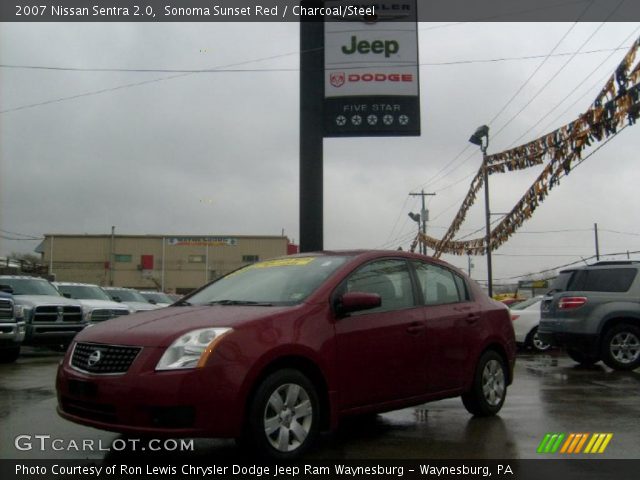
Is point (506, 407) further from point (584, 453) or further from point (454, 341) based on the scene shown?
point (584, 453)

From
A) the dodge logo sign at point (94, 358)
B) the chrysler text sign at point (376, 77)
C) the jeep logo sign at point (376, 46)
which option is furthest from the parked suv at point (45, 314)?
the dodge logo sign at point (94, 358)

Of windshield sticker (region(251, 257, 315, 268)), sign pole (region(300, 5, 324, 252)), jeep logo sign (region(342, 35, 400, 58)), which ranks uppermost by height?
jeep logo sign (region(342, 35, 400, 58))

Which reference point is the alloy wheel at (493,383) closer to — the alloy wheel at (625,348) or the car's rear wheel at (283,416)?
the car's rear wheel at (283,416)

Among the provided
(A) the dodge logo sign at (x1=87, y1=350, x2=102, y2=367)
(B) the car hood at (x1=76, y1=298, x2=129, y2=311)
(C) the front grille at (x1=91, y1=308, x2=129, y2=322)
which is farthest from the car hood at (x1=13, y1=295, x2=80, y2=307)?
(A) the dodge logo sign at (x1=87, y1=350, x2=102, y2=367)

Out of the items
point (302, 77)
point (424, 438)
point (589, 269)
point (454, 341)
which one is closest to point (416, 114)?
point (302, 77)

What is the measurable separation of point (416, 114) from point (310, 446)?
29.5 ft

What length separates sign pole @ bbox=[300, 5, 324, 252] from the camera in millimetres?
12836

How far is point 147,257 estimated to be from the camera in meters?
72.7

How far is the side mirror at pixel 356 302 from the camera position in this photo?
5.24 meters

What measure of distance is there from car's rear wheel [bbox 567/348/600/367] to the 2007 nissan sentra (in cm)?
510

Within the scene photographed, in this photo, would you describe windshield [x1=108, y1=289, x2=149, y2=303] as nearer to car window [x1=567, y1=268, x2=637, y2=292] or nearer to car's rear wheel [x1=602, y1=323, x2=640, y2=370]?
car window [x1=567, y1=268, x2=637, y2=292]

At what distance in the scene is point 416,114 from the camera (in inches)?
502

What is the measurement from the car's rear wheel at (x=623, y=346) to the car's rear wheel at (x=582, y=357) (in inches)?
9.1

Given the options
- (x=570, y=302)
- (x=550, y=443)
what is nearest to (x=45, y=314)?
(x=570, y=302)
